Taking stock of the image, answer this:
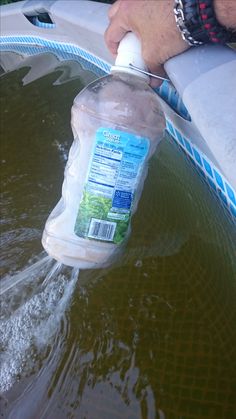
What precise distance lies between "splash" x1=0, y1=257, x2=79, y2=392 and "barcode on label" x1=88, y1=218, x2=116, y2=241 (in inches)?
12.9

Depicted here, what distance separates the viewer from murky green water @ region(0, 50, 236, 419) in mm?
1200

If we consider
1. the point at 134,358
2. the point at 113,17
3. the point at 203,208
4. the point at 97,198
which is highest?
the point at 113,17

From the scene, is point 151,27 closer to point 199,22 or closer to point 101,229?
point 199,22

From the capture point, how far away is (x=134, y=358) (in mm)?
1279

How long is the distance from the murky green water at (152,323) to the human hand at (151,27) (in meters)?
0.45

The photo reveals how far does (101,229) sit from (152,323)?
1.01 feet

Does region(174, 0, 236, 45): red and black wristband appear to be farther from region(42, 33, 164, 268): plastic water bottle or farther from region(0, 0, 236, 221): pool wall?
region(42, 33, 164, 268): plastic water bottle

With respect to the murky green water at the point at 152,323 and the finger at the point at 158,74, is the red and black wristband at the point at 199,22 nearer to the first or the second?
the finger at the point at 158,74

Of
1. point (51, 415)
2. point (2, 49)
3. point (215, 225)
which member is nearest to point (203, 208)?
point (215, 225)

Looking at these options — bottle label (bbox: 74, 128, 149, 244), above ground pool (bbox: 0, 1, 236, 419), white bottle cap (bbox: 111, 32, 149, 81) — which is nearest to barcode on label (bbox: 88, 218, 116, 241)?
bottle label (bbox: 74, 128, 149, 244)

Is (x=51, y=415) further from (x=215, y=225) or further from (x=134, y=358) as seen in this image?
(x=215, y=225)

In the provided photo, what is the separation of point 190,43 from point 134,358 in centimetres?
81

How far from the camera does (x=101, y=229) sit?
1237 millimetres

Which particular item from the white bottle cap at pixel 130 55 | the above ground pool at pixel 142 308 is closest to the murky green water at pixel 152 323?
the above ground pool at pixel 142 308
